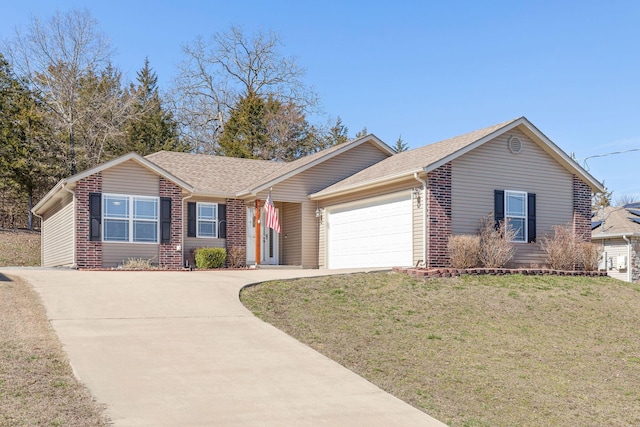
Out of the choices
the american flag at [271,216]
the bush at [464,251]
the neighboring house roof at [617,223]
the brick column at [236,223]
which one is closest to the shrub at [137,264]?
the brick column at [236,223]

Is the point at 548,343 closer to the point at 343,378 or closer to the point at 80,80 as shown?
the point at 343,378

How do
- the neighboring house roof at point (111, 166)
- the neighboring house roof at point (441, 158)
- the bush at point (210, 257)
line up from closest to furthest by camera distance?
the neighboring house roof at point (441, 158) < the neighboring house roof at point (111, 166) < the bush at point (210, 257)

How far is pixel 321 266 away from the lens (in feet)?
77.9

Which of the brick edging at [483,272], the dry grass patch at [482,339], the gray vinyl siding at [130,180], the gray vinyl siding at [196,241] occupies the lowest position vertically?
the dry grass patch at [482,339]

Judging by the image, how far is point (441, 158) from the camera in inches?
739

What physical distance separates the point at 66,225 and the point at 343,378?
15.5m

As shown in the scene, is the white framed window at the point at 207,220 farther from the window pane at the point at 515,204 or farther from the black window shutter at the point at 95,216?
the window pane at the point at 515,204

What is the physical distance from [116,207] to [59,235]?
3585 mm

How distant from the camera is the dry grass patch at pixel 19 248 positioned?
97.6ft

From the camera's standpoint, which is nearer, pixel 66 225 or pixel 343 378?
pixel 343 378

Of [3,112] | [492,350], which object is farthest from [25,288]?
[3,112]

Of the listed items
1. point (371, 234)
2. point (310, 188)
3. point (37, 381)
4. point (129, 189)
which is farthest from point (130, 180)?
point (37, 381)

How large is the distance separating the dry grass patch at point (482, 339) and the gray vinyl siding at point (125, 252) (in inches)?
274

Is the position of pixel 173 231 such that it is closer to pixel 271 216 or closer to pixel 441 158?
pixel 271 216
